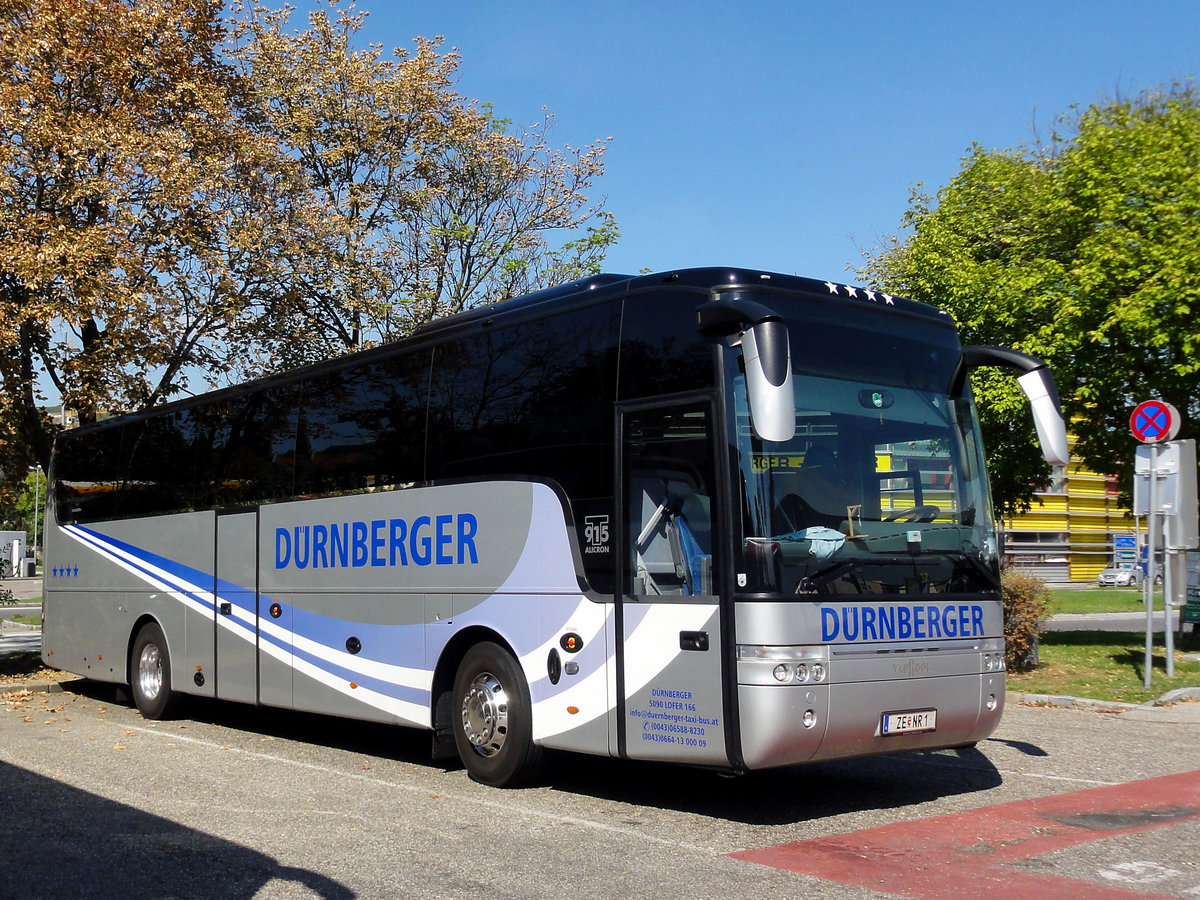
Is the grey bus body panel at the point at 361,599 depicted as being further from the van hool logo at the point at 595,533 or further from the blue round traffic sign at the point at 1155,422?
the blue round traffic sign at the point at 1155,422

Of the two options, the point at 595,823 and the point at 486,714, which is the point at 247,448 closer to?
the point at 486,714

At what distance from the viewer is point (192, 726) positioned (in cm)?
1353

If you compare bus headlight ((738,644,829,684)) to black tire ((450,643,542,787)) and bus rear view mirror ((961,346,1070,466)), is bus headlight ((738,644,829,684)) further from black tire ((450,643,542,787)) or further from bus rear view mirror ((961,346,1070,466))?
bus rear view mirror ((961,346,1070,466))

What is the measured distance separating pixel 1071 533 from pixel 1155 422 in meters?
76.4

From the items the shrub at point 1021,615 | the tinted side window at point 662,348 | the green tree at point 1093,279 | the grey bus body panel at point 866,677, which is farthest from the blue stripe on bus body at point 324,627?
the green tree at point 1093,279

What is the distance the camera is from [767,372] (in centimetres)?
684

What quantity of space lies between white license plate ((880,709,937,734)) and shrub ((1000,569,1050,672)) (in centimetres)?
856

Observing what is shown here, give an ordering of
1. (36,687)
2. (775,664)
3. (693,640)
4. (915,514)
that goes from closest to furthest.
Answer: (775,664) < (693,640) < (915,514) < (36,687)

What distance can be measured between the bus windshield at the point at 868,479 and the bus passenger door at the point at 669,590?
0.31 metres

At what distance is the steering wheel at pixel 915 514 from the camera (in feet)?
25.7

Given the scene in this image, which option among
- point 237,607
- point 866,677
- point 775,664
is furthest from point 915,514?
point 237,607

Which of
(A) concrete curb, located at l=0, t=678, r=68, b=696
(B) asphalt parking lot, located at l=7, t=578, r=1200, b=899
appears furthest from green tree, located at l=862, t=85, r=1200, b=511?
(A) concrete curb, located at l=0, t=678, r=68, b=696

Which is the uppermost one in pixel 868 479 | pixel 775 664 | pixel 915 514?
pixel 868 479

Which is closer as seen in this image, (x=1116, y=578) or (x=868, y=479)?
(x=868, y=479)
